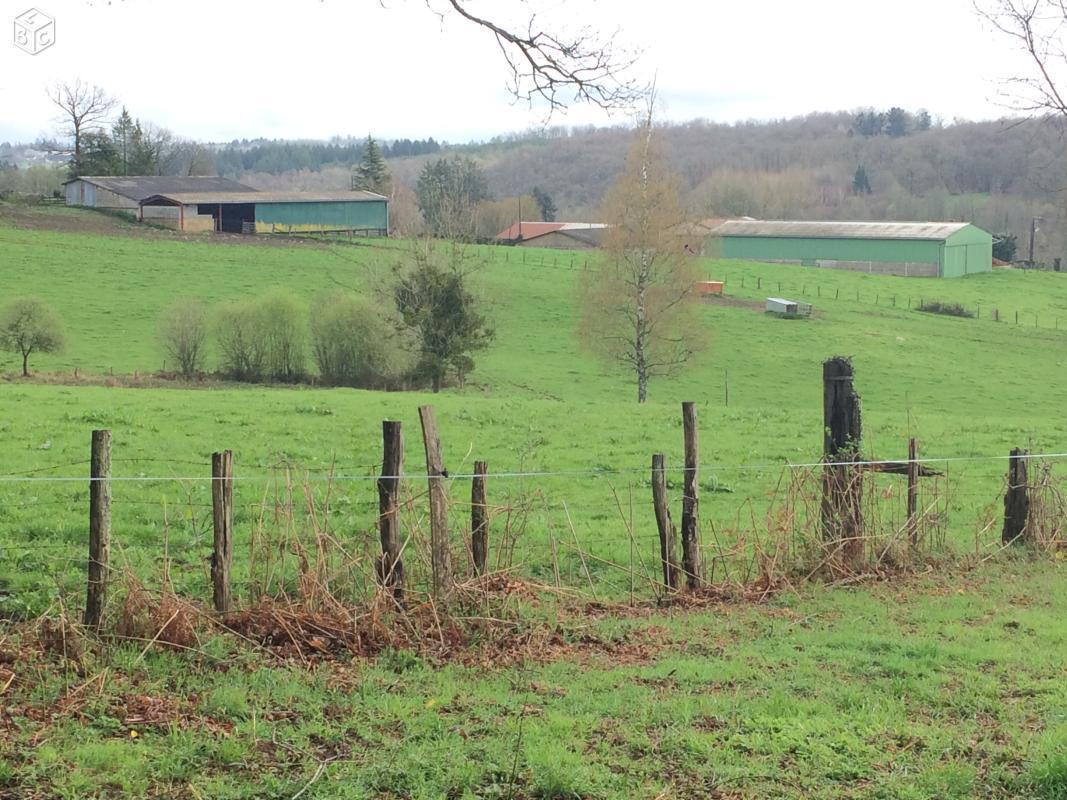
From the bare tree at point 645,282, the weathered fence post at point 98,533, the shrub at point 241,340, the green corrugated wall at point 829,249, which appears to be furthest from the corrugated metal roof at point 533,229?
the weathered fence post at point 98,533

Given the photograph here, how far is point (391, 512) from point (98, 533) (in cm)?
213

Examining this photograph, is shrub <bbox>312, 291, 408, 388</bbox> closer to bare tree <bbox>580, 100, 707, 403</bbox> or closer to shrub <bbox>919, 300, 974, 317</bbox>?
bare tree <bbox>580, 100, 707, 403</bbox>

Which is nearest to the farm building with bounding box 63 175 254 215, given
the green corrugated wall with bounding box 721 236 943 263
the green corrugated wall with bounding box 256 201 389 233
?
the green corrugated wall with bounding box 256 201 389 233

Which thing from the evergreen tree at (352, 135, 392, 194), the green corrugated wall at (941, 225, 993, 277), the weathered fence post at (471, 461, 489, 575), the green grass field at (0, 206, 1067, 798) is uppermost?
the evergreen tree at (352, 135, 392, 194)

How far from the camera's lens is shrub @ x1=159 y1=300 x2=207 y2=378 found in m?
40.1

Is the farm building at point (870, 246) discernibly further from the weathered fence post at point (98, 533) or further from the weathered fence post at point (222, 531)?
the weathered fence post at point (98, 533)

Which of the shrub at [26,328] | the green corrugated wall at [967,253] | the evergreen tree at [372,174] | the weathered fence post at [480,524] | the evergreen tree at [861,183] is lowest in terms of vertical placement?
the weathered fence post at [480,524]

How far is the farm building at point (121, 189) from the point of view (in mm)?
81500

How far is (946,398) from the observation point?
44031 millimetres

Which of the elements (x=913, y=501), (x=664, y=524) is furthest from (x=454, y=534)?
(x=913, y=501)

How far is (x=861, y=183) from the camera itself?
646 ft

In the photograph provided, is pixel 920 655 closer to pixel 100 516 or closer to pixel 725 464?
pixel 100 516

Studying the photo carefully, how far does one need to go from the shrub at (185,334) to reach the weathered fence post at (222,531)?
33538mm

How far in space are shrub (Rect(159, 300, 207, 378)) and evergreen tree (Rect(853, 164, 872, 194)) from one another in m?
174
